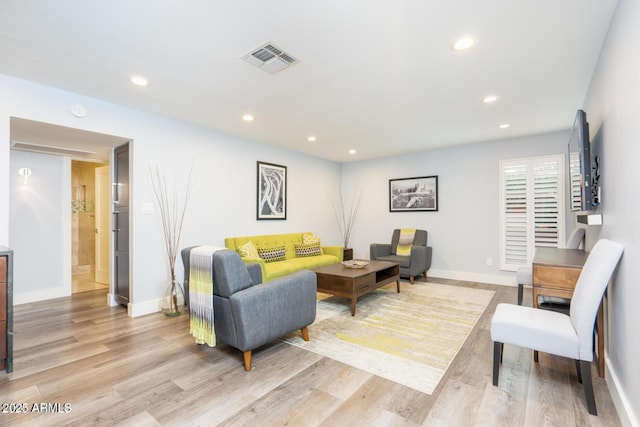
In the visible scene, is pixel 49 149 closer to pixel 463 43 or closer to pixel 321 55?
pixel 321 55

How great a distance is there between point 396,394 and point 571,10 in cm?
265

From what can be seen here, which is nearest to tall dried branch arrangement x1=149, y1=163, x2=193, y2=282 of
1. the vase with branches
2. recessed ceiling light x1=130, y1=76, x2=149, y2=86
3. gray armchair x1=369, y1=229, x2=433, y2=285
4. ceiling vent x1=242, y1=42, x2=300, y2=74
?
the vase with branches

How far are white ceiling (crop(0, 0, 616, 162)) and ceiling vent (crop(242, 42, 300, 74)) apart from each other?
0.07 meters

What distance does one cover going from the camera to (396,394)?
1921 mm

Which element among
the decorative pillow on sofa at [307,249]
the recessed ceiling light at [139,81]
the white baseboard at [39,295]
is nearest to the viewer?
the recessed ceiling light at [139,81]

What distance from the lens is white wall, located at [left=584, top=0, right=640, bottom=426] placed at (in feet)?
4.83

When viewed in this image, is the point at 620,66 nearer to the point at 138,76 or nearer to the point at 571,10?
the point at 571,10

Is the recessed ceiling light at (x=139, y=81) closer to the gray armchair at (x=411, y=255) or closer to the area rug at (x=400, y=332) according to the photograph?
the area rug at (x=400, y=332)

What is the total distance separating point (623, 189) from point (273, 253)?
3.96 meters

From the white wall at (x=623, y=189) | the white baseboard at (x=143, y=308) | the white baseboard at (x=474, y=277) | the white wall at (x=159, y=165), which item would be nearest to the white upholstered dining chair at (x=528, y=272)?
the white wall at (x=623, y=189)

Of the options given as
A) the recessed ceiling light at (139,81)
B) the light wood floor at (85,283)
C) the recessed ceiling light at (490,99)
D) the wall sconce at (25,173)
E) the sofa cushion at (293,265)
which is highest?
the recessed ceiling light at (139,81)

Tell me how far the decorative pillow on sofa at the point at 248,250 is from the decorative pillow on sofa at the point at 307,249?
3.04ft

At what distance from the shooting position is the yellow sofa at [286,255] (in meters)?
4.03

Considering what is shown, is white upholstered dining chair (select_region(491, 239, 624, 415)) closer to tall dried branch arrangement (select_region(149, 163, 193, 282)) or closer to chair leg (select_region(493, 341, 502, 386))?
chair leg (select_region(493, 341, 502, 386))
